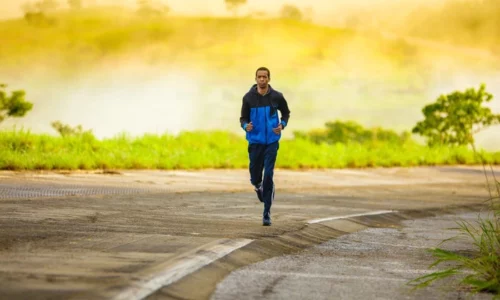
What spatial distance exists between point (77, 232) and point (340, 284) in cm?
349

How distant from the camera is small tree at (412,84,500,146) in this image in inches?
2267

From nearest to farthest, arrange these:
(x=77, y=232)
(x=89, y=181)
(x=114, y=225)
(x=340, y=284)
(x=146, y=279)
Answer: (x=146, y=279) < (x=340, y=284) < (x=77, y=232) < (x=114, y=225) < (x=89, y=181)

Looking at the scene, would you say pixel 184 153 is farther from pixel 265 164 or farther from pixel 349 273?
pixel 349 273

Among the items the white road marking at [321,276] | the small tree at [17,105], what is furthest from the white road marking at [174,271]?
the small tree at [17,105]

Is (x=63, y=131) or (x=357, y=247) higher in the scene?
(x=63, y=131)

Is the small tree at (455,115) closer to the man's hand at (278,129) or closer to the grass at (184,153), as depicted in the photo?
the grass at (184,153)

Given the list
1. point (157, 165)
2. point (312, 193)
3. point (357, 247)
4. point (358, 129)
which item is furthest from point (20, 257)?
point (358, 129)

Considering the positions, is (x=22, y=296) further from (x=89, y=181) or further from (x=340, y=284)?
(x=89, y=181)

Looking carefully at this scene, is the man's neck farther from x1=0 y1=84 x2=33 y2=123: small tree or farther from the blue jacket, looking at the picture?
x1=0 y1=84 x2=33 y2=123: small tree

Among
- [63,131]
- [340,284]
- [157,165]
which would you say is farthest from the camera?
[63,131]

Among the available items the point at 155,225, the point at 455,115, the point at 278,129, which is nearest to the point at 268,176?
the point at 278,129

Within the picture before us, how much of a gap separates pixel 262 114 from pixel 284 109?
15.2 inches

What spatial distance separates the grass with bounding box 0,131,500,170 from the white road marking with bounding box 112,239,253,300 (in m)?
13.9

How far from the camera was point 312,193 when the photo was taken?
2341 cm
